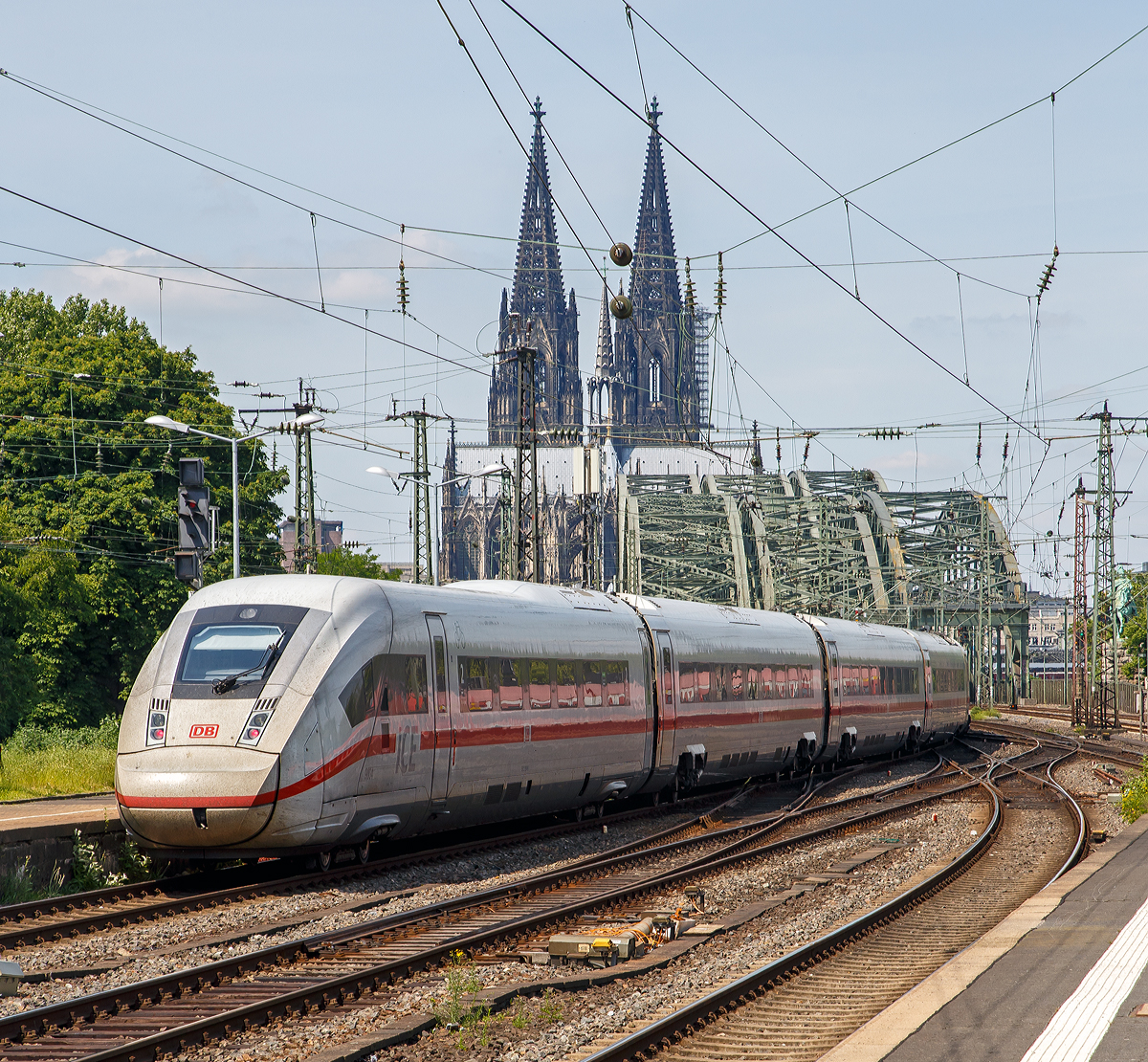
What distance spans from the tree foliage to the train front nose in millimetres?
25509

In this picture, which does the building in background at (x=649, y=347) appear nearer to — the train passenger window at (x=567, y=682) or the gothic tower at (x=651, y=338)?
the gothic tower at (x=651, y=338)

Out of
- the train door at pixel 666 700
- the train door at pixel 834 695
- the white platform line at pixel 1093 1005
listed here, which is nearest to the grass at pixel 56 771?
the train door at pixel 666 700

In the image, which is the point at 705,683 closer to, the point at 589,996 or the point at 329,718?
the point at 329,718

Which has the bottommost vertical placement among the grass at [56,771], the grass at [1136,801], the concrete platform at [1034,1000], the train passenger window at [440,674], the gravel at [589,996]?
the grass at [1136,801]

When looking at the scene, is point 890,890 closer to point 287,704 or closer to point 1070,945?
point 1070,945

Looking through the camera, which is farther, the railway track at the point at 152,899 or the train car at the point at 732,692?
the train car at the point at 732,692

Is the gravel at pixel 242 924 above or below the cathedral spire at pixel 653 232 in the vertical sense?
below

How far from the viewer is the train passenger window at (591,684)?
1997 cm

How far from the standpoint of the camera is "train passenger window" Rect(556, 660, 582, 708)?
19281mm

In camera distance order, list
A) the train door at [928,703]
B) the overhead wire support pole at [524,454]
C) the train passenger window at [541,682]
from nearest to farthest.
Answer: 1. the train passenger window at [541,682]
2. the overhead wire support pole at [524,454]
3. the train door at [928,703]

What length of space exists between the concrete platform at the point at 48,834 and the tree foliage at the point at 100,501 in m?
22.0

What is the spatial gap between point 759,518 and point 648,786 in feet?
241

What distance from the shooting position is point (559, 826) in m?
20.0

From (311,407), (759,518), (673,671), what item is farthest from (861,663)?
(759,518)
